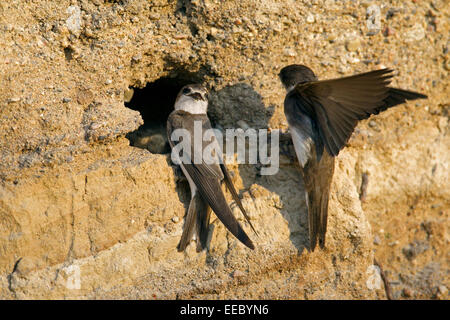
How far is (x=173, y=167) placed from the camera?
2646 millimetres

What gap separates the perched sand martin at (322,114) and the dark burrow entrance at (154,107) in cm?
59

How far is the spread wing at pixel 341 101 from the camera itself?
2416mm

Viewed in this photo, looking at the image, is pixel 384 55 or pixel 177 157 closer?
pixel 177 157

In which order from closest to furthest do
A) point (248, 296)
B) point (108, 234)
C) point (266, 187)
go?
point (108, 234) < point (248, 296) < point (266, 187)

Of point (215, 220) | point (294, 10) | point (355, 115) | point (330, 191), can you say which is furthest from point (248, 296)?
point (294, 10)

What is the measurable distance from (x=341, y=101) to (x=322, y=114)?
0.13 m

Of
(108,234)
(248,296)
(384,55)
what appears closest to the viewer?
(108,234)

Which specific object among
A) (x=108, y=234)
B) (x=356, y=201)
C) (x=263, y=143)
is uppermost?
(x=263, y=143)

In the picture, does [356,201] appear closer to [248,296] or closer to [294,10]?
[248,296]

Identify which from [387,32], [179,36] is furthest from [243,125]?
[387,32]

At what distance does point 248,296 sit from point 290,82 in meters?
0.98

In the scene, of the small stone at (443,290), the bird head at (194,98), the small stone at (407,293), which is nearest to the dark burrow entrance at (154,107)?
the bird head at (194,98)

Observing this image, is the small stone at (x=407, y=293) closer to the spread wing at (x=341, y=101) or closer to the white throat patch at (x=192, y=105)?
the spread wing at (x=341, y=101)

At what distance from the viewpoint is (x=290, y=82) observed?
276 centimetres
